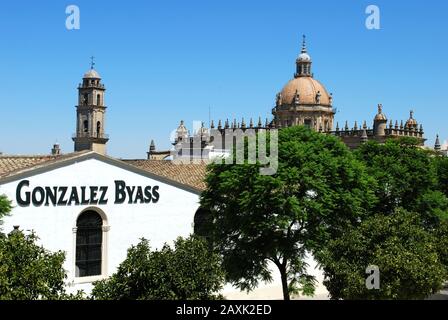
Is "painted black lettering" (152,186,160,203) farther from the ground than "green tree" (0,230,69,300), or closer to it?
farther from the ground

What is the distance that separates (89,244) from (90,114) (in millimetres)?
60076

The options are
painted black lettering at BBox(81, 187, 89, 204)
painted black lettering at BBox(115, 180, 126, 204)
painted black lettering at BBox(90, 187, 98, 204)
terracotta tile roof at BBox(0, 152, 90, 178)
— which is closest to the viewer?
terracotta tile roof at BBox(0, 152, 90, 178)

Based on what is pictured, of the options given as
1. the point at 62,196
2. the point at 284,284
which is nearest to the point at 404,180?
the point at 284,284

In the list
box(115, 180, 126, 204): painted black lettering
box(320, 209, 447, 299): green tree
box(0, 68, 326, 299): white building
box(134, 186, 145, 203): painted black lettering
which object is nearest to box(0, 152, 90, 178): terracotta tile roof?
box(0, 68, 326, 299): white building

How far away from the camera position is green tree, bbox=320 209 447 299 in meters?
23.0

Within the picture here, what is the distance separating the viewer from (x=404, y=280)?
23.1 metres

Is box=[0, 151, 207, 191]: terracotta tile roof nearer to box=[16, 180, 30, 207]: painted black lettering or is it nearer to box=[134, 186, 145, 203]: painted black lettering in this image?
box=[16, 180, 30, 207]: painted black lettering

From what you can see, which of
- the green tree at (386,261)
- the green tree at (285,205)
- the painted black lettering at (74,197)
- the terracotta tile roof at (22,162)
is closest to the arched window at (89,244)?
the painted black lettering at (74,197)

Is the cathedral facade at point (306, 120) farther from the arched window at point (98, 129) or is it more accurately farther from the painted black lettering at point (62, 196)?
the painted black lettering at point (62, 196)

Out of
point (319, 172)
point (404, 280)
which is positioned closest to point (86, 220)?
point (319, 172)

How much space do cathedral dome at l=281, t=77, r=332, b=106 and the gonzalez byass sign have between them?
72.1m

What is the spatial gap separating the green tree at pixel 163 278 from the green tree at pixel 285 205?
9470 mm

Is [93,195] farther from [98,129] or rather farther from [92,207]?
[98,129]
